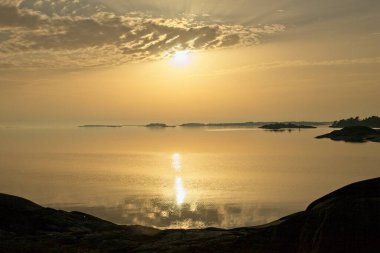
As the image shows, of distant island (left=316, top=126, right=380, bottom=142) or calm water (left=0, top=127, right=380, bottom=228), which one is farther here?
distant island (left=316, top=126, right=380, bottom=142)

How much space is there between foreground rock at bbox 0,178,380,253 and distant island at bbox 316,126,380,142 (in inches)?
6184

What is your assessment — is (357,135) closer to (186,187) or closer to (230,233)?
(186,187)

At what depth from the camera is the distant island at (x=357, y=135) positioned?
168 m

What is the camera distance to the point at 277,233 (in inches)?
619

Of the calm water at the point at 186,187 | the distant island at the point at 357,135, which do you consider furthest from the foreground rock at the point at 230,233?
the distant island at the point at 357,135

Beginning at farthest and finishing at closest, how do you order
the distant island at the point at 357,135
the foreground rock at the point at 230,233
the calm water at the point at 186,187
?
1. the distant island at the point at 357,135
2. the calm water at the point at 186,187
3. the foreground rock at the point at 230,233

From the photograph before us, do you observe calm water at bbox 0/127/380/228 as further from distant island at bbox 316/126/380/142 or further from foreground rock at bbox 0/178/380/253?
distant island at bbox 316/126/380/142

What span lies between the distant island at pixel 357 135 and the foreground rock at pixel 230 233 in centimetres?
15707

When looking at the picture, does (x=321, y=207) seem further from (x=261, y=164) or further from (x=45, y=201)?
(x=261, y=164)

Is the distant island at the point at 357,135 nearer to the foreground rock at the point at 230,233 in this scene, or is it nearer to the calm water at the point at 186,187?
the calm water at the point at 186,187

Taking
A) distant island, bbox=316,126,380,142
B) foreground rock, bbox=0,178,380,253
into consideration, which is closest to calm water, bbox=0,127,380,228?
foreground rock, bbox=0,178,380,253

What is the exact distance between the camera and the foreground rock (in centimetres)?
1370

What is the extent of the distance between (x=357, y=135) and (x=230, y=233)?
581 feet

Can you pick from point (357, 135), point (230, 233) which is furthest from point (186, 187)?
point (357, 135)
